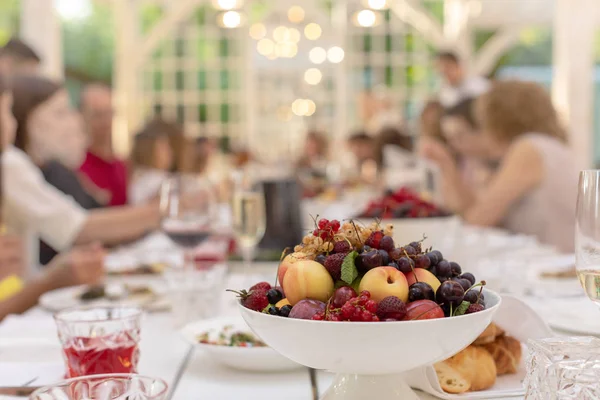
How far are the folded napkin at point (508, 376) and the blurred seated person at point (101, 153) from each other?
12.1 ft

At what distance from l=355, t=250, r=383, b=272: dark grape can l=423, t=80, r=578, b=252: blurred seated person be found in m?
2.09

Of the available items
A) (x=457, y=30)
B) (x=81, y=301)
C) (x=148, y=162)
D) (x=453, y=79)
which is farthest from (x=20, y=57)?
(x=457, y=30)

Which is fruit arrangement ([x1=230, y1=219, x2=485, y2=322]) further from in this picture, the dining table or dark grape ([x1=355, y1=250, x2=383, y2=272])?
the dining table

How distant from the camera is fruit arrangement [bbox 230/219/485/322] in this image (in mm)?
672

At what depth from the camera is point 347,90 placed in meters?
9.09

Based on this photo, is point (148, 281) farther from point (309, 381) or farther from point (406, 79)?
point (406, 79)

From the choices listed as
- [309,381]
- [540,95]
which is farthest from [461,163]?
[309,381]

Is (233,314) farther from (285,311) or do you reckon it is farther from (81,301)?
(285,311)

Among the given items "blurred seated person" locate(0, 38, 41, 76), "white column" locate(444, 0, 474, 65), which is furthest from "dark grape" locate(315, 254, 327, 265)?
"white column" locate(444, 0, 474, 65)

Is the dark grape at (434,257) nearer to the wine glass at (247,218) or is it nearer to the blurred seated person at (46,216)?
the wine glass at (247,218)

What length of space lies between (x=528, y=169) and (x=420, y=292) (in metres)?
2.16

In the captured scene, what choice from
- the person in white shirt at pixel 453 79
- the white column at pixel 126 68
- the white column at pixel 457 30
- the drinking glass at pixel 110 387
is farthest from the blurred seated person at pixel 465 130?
the white column at pixel 126 68

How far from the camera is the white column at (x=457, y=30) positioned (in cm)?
874

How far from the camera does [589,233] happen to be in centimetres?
81
